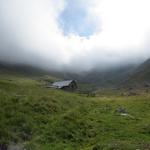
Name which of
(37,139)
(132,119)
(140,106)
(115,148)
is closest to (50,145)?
(37,139)

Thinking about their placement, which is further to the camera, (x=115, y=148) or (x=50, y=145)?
(x=50, y=145)

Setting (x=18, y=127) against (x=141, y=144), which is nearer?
(x=141, y=144)

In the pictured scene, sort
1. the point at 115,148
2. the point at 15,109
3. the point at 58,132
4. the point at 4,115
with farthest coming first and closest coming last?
the point at 15,109 → the point at 4,115 → the point at 58,132 → the point at 115,148

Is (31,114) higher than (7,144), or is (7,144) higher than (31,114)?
(31,114)

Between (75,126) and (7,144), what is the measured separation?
31.1 feet

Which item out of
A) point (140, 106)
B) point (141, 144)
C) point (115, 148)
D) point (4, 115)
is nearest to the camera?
point (115, 148)

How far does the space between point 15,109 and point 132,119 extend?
54.3ft

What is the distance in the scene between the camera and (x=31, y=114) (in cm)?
3947

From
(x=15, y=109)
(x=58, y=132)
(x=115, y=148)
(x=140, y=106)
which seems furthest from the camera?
(x=140, y=106)

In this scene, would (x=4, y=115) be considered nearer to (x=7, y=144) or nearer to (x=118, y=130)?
(x=7, y=144)

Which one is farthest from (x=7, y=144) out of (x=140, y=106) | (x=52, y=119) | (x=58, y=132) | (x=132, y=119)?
(x=140, y=106)

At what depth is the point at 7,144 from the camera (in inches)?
1190

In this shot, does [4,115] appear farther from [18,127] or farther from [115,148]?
[115,148]

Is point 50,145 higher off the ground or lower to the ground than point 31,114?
lower
